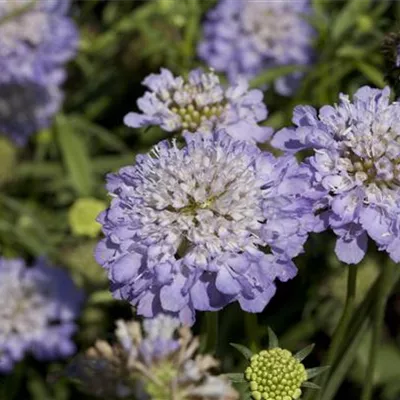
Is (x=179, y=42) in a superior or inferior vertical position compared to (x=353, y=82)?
superior

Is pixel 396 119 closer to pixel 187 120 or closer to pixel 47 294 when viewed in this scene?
pixel 187 120

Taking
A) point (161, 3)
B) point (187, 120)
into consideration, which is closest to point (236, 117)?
point (187, 120)

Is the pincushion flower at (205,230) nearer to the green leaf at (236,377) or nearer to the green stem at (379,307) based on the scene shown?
the green leaf at (236,377)

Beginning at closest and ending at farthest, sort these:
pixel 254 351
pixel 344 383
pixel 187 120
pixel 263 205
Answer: pixel 263 205
pixel 254 351
pixel 187 120
pixel 344 383

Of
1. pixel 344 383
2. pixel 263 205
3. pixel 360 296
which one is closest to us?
pixel 263 205

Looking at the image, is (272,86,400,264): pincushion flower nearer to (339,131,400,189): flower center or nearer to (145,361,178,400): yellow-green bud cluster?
(339,131,400,189): flower center

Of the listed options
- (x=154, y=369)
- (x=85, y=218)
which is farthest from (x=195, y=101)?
(x=85, y=218)
